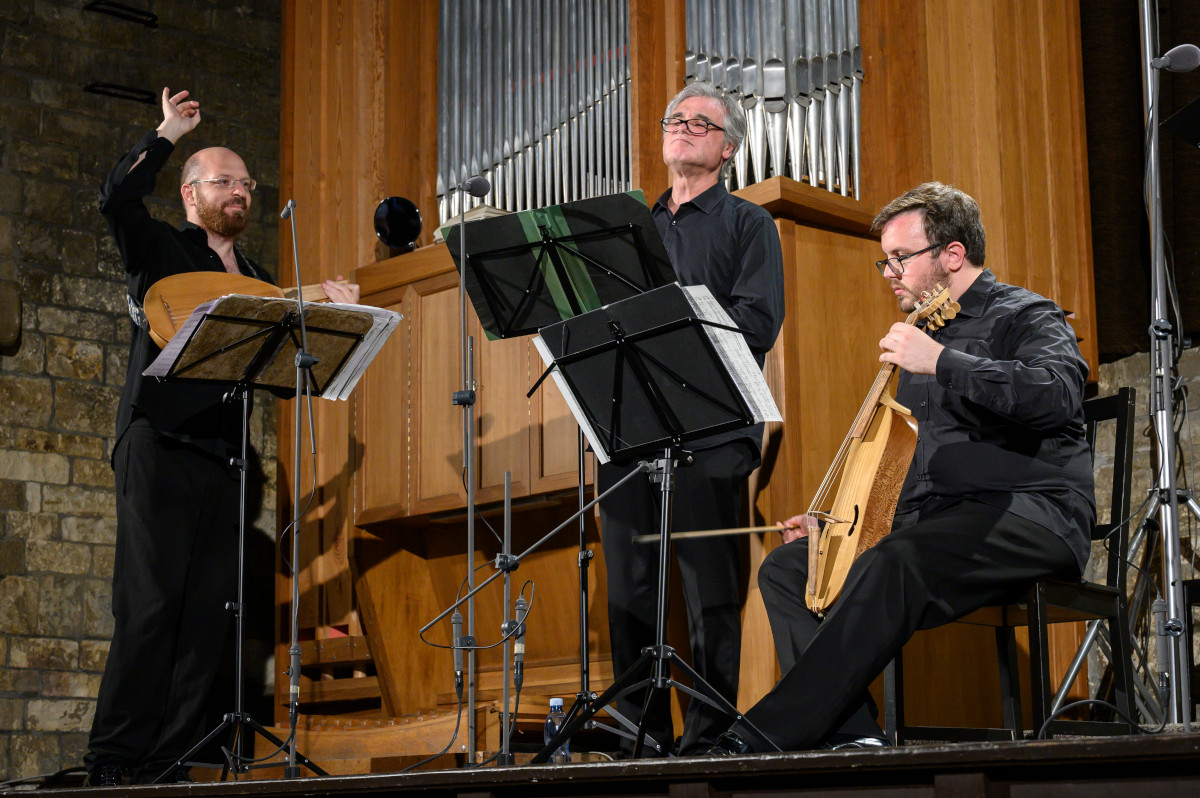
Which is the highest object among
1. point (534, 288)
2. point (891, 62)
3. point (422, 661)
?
point (891, 62)

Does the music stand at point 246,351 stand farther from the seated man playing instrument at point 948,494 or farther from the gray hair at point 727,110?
the seated man playing instrument at point 948,494

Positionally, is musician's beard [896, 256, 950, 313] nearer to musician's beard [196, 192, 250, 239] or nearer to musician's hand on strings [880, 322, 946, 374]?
musician's hand on strings [880, 322, 946, 374]

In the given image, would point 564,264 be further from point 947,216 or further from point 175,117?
point 175,117

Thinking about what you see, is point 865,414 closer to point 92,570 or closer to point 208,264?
point 208,264

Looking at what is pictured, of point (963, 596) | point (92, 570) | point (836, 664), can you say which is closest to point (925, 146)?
point (963, 596)

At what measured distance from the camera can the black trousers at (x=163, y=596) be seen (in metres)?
4.25

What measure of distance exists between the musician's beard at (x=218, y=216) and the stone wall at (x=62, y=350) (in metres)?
2.67

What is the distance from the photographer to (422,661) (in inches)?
217

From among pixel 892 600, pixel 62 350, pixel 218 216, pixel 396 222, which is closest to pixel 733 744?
pixel 892 600

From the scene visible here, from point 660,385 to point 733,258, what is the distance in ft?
3.27

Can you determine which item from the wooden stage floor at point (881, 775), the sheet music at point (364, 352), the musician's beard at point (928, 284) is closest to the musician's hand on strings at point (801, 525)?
the musician's beard at point (928, 284)

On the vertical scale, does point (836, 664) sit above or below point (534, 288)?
below

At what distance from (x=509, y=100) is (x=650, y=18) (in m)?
0.94

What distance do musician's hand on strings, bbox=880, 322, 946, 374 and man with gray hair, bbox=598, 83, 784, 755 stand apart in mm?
655
